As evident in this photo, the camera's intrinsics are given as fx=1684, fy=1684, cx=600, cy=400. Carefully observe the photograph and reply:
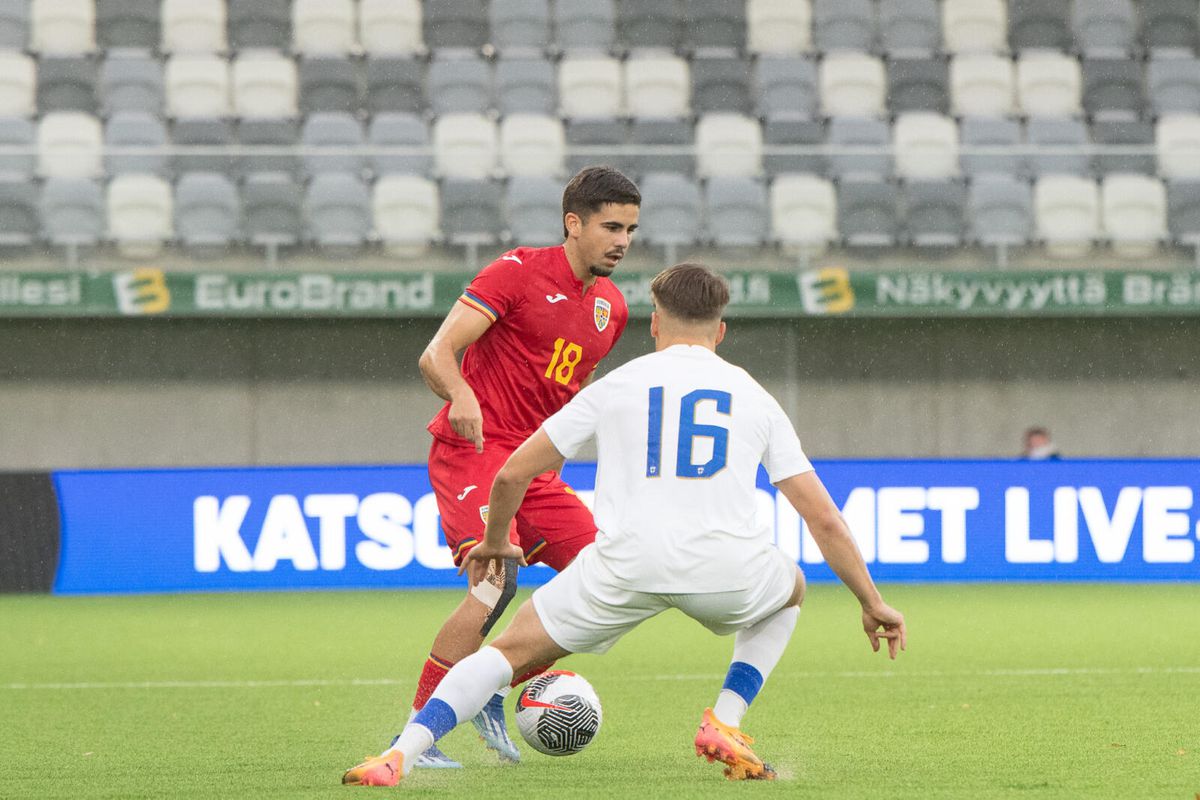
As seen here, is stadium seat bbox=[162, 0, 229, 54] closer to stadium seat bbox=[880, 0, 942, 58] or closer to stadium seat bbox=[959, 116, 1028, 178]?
stadium seat bbox=[880, 0, 942, 58]

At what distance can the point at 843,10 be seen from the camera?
745 inches

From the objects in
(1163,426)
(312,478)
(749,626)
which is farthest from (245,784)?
(1163,426)

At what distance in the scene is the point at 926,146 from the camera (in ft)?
57.7

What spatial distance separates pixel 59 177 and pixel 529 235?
4.37 meters

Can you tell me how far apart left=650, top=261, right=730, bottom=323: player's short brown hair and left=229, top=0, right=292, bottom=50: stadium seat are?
1470 centimetres

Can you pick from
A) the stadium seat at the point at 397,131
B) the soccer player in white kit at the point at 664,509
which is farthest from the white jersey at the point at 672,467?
the stadium seat at the point at 397,131

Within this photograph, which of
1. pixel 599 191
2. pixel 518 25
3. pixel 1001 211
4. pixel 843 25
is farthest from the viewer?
pixel 843 25

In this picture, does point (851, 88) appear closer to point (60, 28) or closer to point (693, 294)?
point (60, 28)

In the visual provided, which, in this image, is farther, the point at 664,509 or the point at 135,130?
the point at 135,130

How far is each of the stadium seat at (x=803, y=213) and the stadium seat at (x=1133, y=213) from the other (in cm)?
269

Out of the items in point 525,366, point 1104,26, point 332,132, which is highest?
point 1104,26

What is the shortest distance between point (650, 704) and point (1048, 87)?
43.2 ft

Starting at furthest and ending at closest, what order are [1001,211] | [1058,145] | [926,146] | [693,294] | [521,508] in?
1. [1058,145]
2. [926,146]
3. [1001,211]
4. [521,508]
5. [693,294]

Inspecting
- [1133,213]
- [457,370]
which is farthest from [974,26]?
[457,370]
